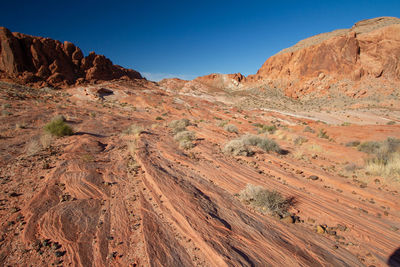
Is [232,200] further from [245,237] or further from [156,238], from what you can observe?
[156,238]

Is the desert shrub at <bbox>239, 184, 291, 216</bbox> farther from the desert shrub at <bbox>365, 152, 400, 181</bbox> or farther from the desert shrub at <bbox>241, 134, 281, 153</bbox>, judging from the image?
the desert shrub at <bbox>241, 134, 281, 153</bbox>

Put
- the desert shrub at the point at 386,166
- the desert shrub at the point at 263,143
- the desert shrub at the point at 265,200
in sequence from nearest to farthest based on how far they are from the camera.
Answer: the desert shrub at the point at 265,200 < the desert shrub at the point at 386,166 < the desert shrub at the point at 263,143

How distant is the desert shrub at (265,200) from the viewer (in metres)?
4.22

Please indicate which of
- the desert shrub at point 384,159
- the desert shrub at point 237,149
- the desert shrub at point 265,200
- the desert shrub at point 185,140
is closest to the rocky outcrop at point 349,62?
the desert shrub at point 384,159

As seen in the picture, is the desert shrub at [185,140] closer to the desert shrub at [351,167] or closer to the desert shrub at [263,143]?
the desert shrub at [263,143]

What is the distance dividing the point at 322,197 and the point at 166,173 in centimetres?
469

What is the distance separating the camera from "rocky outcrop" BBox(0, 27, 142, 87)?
106 ft

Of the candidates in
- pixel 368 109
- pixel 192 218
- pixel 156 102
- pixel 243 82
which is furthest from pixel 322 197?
pixel 243 82

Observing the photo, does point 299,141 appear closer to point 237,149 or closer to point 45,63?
point 237,149

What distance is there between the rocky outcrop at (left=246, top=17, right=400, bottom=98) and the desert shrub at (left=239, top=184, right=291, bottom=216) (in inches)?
1722

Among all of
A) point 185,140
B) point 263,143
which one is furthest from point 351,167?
point 185,140

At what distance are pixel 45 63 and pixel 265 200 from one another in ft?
159

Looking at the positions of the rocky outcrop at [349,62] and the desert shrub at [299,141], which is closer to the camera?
the desert shrub at [299,141]

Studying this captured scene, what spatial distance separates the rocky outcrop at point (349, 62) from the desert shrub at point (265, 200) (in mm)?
43742
